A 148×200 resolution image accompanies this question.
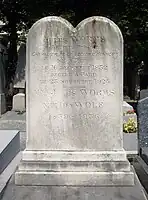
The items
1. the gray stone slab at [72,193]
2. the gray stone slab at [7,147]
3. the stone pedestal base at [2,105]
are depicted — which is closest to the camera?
the gray stone slab at [72,193]

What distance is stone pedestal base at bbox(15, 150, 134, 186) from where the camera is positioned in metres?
5.25

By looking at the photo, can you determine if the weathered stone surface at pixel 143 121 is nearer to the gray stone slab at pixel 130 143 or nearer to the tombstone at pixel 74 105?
the gray stone slab at pixel 130 143

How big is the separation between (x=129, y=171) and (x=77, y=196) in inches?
30.5

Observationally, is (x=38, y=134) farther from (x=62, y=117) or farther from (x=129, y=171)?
(x=129, y=171)

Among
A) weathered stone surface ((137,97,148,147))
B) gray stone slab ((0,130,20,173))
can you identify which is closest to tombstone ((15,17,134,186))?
gray stone slab ((0,130,20,173))

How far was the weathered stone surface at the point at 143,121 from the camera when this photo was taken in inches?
310

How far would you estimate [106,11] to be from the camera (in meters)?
20.8

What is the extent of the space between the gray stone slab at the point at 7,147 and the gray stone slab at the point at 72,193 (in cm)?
181

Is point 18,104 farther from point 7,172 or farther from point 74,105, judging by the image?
point 74,105

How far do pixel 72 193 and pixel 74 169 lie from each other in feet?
1.24

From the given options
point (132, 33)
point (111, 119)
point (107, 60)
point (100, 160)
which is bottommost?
point (100, 160)

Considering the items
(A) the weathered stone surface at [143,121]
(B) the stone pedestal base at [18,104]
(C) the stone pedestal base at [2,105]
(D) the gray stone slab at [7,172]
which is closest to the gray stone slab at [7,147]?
(D) the gray stone slab at [7,172]

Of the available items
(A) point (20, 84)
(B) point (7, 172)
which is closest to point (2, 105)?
(A) point (20, 84)

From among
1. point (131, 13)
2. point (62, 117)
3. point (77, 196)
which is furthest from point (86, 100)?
point (131, 13)
